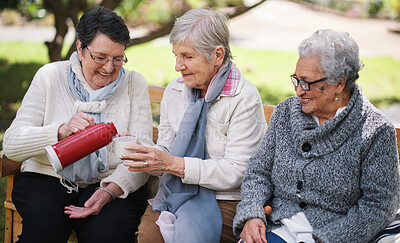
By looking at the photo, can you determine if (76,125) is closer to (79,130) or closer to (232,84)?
(79,130)

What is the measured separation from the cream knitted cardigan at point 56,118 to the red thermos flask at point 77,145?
22 centimetres

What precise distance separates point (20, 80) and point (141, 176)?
18.3 feet

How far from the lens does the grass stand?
7094mm

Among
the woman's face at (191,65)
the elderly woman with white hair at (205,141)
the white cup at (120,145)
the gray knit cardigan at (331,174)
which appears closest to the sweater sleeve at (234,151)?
the elderly woman with white hair at (205,141)

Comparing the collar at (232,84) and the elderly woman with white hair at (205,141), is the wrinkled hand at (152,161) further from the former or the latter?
the collar at (232,84)

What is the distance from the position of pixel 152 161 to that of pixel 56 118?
80cm

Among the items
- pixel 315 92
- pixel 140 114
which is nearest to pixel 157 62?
pixel 140 114

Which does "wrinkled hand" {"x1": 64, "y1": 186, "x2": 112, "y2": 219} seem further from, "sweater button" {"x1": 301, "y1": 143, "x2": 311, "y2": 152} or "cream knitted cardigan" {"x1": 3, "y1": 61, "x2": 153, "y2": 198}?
"sweater button" {"x1": 301, "y1": 143, "x2": 311, "y2": 152}

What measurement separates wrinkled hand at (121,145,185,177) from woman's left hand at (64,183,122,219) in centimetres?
33

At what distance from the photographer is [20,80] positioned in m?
7.56

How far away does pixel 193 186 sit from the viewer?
2613 millimetres

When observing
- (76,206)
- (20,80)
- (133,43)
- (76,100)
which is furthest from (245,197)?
(20,80)

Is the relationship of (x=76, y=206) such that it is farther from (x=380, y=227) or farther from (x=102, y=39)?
(x=380, y=227)

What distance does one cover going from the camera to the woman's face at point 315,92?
2234 mm
